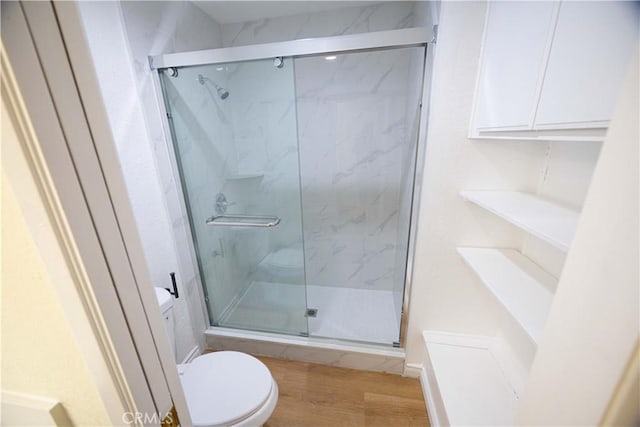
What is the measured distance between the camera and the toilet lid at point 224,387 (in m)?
0.98

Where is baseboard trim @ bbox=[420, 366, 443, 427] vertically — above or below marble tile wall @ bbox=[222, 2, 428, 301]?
below

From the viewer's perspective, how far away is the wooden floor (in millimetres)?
1320

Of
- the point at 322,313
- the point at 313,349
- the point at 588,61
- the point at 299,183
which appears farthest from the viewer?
the point at 322,313

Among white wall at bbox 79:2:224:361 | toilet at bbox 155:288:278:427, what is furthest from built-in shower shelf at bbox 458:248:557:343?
white wall at bbox 79:2:224:361

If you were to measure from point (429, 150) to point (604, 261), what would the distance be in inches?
36.8

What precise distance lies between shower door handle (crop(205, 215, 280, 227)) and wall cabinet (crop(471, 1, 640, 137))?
1.44m

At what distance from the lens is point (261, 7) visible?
1673 mm

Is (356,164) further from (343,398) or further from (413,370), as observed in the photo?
(343,398)

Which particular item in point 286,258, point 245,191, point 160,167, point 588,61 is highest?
point 588,61

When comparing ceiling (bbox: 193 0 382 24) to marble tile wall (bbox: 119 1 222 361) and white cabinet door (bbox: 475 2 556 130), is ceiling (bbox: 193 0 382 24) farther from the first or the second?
white cabinet door (bbox: 475 2 556 130)

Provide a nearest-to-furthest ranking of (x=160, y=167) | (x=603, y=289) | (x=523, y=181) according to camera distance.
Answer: (x=603, y=289) → (x=523, y=181) → (x=160, y=167)

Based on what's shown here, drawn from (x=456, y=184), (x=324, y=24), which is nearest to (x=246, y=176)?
(x=324, y=24)

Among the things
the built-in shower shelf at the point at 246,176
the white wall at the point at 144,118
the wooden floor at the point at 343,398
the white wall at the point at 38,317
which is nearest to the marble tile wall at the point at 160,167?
the white wall at the point at 144,118

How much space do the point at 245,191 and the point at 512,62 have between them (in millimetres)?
1720
